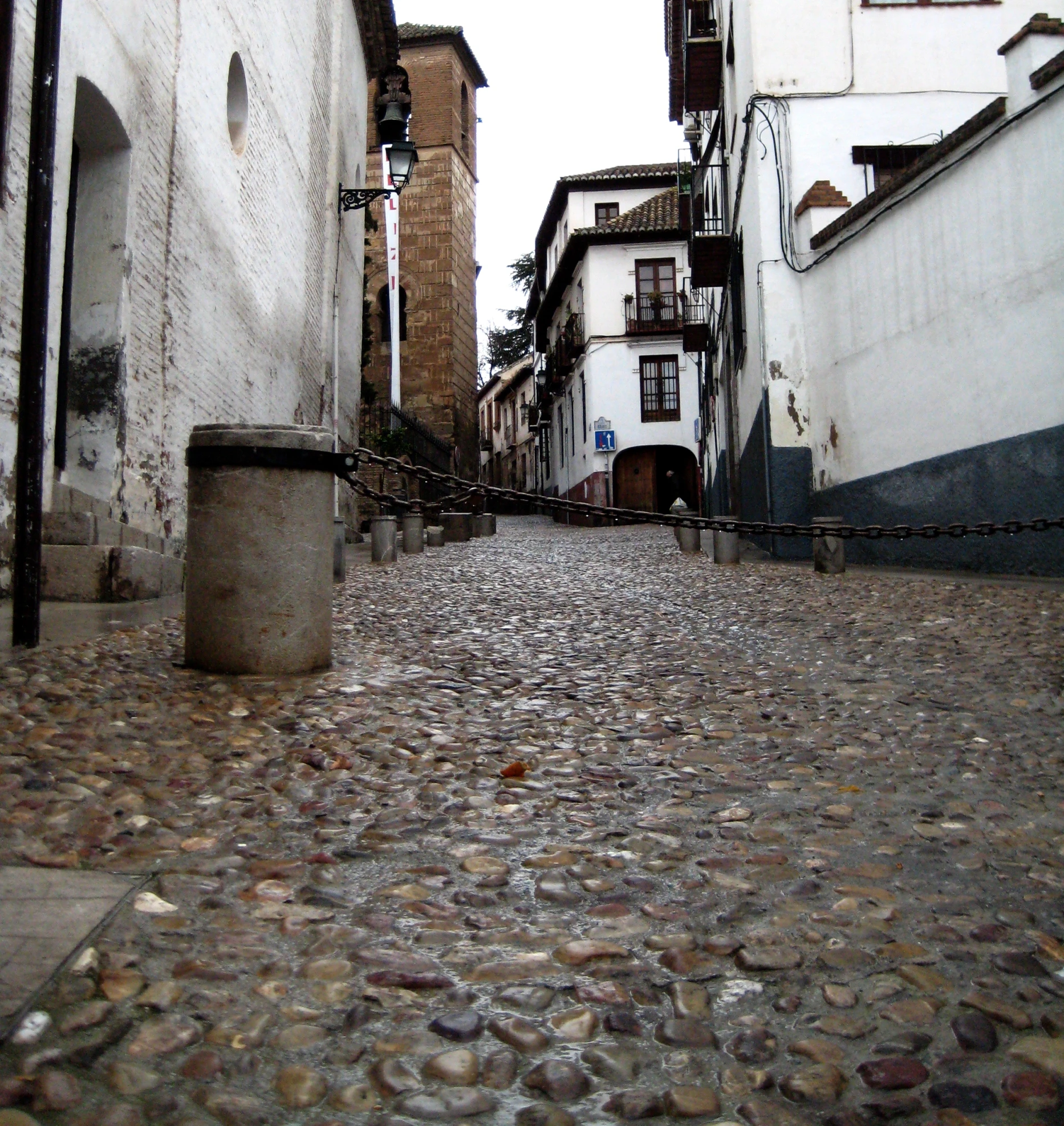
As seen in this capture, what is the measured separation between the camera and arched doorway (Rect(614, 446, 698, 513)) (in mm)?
32688

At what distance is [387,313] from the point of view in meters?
34.3

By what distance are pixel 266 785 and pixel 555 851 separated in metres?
0.83

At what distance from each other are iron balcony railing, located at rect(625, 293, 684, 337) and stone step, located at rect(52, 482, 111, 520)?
26.4m

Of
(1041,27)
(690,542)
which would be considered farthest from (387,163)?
(1041,27)

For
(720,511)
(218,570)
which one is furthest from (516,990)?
(720,511)

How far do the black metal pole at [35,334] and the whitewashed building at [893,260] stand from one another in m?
6.41

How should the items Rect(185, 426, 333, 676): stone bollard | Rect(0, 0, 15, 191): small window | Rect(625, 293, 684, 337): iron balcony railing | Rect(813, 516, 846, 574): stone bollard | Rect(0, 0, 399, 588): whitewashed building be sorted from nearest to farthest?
Rect(185, 426, 333, 676): stone bollard → Rect(0, 0, 15, 191): small window → Rect(0, 0, 399, 588): whitewashed building → Rect(813, 516, 846, 574): stone bollard → Rect(625, 293, 684, 337): iron balcony railing

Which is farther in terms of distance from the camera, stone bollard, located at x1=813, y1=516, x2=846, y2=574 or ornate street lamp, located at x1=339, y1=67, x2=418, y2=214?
ornate street lamp, located at x1=339, y1=67, x2=418, y2=214

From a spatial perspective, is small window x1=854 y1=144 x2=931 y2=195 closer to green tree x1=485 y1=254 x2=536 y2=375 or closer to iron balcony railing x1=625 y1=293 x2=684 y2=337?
iron balcony railing x1=625 y1=293 x2=684 y2=337

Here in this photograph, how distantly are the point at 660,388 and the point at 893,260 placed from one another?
893 inches

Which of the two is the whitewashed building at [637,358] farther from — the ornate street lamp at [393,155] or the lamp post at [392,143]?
the ornate street lamp at [393,155]

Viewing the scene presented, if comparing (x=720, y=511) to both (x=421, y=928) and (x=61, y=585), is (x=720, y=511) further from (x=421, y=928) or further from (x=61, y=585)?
(x=421, y=928)

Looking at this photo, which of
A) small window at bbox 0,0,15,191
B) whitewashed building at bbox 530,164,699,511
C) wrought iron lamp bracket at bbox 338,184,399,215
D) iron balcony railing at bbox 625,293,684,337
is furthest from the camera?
whitewashed building at bbox 530,164,699,511

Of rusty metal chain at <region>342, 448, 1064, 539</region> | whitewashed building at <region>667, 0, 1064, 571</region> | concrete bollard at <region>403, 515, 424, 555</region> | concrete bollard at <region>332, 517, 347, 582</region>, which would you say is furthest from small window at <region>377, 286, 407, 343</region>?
rusty metal chain at <region>342, 448, 1064, 539</region>
